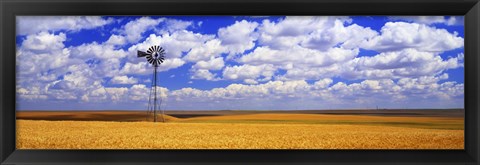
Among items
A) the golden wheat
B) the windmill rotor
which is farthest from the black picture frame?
the windmill rotor

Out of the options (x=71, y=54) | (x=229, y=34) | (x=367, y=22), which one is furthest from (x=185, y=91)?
(x=367, y=22)

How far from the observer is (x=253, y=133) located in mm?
2928

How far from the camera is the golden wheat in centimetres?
270

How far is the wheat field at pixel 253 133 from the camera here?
2.71 metres

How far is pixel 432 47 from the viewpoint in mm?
2820

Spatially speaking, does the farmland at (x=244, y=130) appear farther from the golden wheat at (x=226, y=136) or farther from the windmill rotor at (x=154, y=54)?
the windmill rotor at (x=154, y=54)

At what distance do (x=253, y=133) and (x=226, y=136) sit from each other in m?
0.19

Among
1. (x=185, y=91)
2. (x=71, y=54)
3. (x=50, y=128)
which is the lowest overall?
(x=50, y=128)

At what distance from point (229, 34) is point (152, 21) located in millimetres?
507
